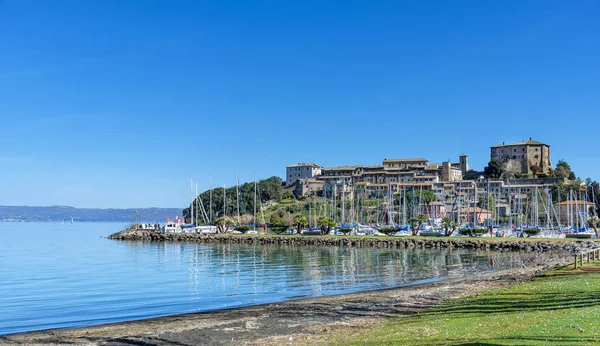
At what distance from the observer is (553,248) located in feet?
235

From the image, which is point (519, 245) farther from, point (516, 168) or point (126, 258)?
point (516, 168)

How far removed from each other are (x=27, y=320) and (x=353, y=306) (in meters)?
17.7

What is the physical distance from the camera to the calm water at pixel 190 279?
3247 centimetres

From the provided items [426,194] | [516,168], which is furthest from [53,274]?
[516,168]

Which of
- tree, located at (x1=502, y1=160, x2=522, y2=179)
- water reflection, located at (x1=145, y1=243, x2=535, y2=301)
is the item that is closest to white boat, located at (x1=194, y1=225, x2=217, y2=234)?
water reflection, located at (x1=145, y1=243, x2=535, y2=301)

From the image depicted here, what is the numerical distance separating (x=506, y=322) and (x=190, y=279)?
112ft

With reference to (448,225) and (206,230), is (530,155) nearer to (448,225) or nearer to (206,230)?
(448,225)

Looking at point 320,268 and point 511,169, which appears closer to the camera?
point 320,268

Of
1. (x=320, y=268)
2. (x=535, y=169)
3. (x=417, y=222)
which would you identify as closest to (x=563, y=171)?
(x=535, y=169)

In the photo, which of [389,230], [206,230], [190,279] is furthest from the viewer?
[206,230]

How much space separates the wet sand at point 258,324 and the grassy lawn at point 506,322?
184cm

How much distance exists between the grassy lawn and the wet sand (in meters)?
1.84

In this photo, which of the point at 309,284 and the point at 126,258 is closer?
the point at 309,284

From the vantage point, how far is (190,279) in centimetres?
4797
